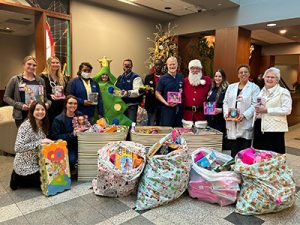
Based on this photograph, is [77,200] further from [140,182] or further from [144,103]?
[144,103]

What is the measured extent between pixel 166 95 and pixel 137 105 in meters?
0.62

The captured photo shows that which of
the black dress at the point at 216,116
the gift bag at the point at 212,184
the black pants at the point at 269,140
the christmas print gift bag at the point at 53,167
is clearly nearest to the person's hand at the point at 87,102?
the christmas print gift bag at the point at 53,167

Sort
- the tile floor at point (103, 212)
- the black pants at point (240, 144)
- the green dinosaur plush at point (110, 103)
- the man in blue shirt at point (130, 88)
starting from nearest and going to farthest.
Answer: the tile floor at point (103, 212) → the black pants at point (240, 144) → the green dinosaur plush at point (110, 103) → the man in blue shirt at point (130, 88)

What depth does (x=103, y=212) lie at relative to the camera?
2.01 m

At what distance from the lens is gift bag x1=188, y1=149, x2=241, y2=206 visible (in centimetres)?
208

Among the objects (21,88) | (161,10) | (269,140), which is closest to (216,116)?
(269,140)

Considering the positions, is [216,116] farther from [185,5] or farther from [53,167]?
[185,5]

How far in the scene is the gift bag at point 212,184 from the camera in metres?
2.08

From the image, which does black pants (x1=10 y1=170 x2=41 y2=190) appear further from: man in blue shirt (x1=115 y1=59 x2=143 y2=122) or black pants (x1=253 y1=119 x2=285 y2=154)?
black pants (x1=253 y1=119 x2=285 y2=154)

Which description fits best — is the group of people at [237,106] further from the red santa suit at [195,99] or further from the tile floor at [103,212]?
the tile floor at [103,212]

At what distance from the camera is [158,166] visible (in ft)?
6.72

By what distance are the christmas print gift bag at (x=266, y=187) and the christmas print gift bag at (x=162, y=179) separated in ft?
1.67

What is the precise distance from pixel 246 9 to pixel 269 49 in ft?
16.7

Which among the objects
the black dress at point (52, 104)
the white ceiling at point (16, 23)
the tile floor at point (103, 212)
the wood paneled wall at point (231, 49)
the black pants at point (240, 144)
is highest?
the white ceiling at point (16, 23)
